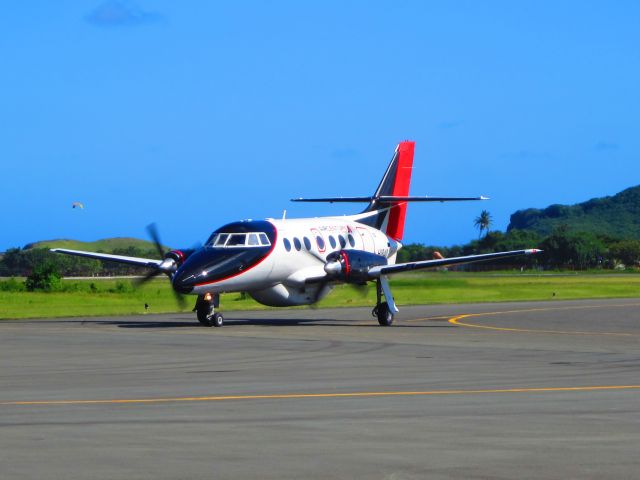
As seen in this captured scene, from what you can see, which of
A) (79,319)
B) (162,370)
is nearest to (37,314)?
(79,319)

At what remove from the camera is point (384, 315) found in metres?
40.4

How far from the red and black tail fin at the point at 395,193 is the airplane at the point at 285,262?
1185mm

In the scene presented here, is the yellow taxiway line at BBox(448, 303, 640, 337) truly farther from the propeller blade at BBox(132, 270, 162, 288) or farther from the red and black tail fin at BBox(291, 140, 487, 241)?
the propeller blade at BBox(132, 270, 162, 288)

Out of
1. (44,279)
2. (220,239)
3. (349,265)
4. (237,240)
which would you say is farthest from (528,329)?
(44,279)

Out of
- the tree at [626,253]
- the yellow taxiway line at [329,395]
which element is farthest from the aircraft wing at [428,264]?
the tree at [626,253]

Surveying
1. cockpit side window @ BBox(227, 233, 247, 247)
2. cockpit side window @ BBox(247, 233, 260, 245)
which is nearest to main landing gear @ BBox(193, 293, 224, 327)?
cockpit side window @ BBox(227, 233, 247, 247)

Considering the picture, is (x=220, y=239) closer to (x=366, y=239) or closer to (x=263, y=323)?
(x=263, y=323)

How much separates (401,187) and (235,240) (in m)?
11.5

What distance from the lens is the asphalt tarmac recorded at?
36.7ft

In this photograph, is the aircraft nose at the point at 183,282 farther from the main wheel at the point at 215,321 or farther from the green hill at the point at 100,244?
the green hill at the point at 100,244

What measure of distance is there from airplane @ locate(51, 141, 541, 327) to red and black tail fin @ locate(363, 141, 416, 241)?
3.89 feet

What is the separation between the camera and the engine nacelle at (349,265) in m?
40.5

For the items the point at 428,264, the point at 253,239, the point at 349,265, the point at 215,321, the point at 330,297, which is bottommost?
the point at 215,321

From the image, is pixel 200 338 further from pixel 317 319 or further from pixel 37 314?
pixel 37 314
